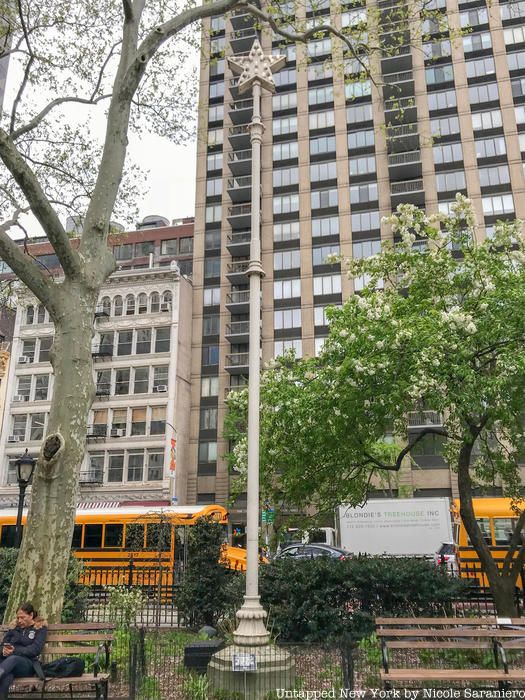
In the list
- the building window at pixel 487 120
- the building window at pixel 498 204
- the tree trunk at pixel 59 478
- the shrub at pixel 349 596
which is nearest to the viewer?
the tree trunk at pixel 59 478

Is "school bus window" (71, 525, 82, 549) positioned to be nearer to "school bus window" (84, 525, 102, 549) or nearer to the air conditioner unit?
"school bus window" (84, 525, 102, 549)

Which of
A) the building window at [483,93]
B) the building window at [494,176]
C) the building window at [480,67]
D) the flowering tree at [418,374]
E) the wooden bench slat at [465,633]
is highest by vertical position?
the building window at [480,67]

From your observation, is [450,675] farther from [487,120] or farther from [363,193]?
[487,120]

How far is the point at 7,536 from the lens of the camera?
2738cm

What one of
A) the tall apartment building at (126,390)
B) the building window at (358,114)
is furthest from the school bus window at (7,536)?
the building window at (358,114)

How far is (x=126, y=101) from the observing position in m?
11.7

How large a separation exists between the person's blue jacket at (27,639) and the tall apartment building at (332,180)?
42126mm

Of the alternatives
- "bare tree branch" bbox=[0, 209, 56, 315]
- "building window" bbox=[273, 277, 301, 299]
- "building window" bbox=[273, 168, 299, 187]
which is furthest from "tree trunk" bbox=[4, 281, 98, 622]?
"building window" bbox=[273, 168, 299, 187]

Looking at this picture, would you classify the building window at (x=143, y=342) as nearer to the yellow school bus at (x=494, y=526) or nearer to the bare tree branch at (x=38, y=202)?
the yellow school bus at (x=494, y=526)

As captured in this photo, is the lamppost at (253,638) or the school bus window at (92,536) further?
the school bus window at (92,536)

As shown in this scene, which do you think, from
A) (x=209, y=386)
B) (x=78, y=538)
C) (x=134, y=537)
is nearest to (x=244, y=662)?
(x=134, y=537)

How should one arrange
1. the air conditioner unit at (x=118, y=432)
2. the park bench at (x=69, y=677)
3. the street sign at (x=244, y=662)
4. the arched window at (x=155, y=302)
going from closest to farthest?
the park bench at (x=69, y=677)
the street sign at (x=244, y=662)
the air conditioner unit at (x=118, y=432)
the arched window at (x=155, y=302)

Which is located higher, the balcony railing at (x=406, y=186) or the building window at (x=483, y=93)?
the building window at (x=483, y=93)

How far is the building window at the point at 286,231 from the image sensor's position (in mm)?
54344
